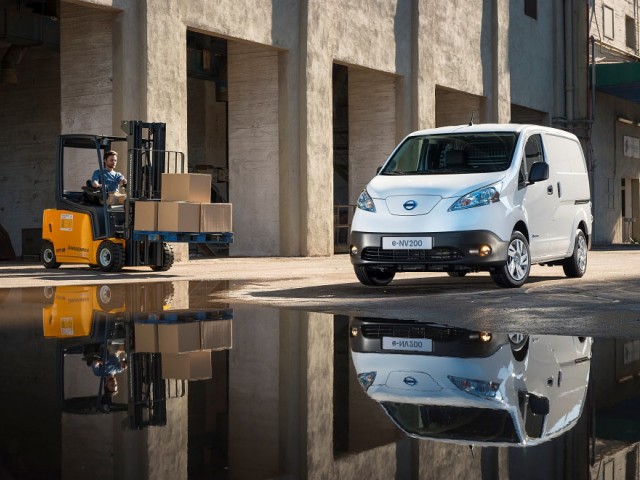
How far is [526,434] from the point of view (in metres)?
3.95

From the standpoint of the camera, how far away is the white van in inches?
434

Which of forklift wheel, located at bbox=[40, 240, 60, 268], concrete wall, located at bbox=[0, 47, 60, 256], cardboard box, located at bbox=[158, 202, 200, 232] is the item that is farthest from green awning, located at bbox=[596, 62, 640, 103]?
forklift wheel, located at bbox=[40, 240, 60, 268]

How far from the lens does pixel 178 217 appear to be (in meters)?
14.4

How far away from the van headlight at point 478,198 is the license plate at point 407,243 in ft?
1.34

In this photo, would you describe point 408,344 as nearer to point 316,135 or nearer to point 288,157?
point 288,157

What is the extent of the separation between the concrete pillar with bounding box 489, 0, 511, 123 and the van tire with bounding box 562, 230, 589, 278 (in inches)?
652

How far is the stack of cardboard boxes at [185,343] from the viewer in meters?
5.64

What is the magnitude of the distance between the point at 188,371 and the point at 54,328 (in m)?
2.41

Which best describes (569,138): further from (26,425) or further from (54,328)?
(26,425)

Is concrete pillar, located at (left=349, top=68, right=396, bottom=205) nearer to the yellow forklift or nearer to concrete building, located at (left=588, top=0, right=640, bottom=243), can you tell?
concrete building, located at (left=588, top=0, right=640, bottom=243)

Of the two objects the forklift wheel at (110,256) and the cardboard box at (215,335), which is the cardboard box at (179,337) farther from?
the forklift wheel at (110,256)

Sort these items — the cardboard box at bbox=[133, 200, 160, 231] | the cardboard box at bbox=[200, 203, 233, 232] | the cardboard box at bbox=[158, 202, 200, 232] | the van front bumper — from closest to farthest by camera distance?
the van front bumper < the cardboard box at bbox=[158, 202, 200, 232] < the cardboard box at bbox=[133, 200, 160, 231] < the cardboard box at bbox=[200, 203, 233, 232]

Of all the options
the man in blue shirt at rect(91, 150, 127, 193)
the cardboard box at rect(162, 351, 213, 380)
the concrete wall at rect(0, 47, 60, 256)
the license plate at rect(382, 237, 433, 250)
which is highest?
the concrete wall at rect(0, 47, 60, 256)

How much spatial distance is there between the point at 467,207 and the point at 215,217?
190 inches
